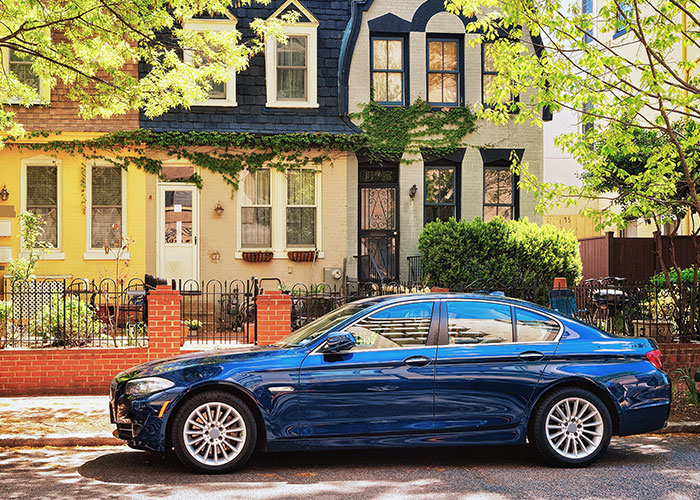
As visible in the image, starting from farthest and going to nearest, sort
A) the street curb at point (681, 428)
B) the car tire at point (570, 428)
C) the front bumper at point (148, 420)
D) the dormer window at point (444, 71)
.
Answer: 1. the dormer window at point (444, 71)
2. the street curb at point (681, 428)
3. the car tire at point (570, 428)
4. the front bumper at point (148, 420)

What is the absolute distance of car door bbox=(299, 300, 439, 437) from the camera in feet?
22.3

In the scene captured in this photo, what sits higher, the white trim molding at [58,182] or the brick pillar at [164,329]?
the white trim molding at [58,182]

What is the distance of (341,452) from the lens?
779cm

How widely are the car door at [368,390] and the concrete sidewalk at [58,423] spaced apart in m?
2.61

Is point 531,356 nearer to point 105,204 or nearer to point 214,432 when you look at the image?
point 214,432

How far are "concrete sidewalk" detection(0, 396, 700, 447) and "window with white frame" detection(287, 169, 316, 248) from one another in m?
8.57

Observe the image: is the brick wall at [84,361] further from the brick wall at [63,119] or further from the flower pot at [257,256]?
the brick wall at [63,119]

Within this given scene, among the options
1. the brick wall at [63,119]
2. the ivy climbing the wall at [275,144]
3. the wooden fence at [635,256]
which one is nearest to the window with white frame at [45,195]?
the ivy climbing the wall at [275,144]

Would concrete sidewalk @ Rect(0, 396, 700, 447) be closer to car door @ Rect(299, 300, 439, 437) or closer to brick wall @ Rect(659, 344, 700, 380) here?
brick wall @ Rect(659, 344, 700, 380)

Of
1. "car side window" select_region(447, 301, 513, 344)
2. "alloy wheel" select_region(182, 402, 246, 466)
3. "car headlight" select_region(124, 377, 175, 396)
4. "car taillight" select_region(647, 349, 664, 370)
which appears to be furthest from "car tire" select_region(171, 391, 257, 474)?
"car taillight" select_region(647, 349, 664, 370)

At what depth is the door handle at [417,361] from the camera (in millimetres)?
6992

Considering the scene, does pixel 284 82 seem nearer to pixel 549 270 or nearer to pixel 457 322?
pixel 549 270

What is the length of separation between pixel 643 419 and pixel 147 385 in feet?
14.7

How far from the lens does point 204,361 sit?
7.04 meters
